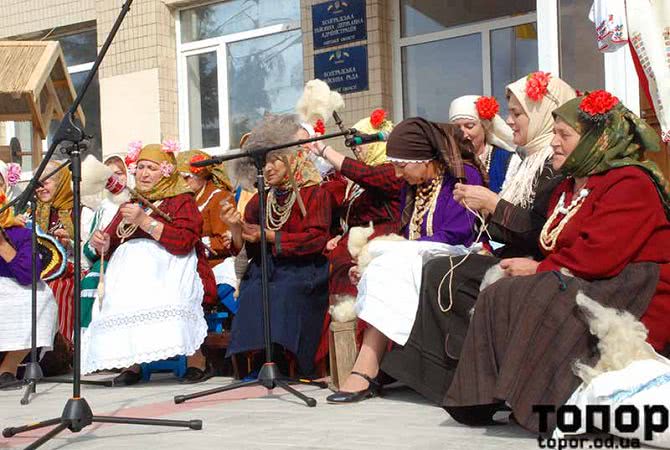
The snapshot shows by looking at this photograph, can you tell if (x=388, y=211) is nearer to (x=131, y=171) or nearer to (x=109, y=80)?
(x=131, y=171)

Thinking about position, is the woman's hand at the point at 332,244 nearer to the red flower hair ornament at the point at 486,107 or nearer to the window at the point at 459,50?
the red flower hair ornament at the point at 486,107

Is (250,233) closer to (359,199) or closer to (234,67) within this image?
(359,199)

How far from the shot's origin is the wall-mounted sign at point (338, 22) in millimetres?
8703

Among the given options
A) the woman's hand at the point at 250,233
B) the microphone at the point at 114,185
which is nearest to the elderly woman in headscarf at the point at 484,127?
the woman's hand at the point at 250,233

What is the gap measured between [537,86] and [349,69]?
415 centimetres

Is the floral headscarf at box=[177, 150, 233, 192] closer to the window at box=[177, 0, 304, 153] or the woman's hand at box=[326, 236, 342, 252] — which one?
the woman's hand at box=[326, 236, 342, 252]

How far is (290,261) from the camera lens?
611 centimetres

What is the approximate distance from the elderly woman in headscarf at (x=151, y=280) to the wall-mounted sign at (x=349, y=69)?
8.57 feet

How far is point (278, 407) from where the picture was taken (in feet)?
16.0

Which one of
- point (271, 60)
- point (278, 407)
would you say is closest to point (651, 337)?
point (278, 407)

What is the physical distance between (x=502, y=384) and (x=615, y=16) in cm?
232

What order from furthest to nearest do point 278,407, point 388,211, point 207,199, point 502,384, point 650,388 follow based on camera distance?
1. point 207,199
2. point 388,211
3. point 278,407
4. point 502,384
5. point 650,388

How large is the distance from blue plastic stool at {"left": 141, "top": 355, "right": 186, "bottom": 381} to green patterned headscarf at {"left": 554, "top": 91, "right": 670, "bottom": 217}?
3.30 metres

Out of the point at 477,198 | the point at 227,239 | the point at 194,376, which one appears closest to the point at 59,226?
the point at 227,239
